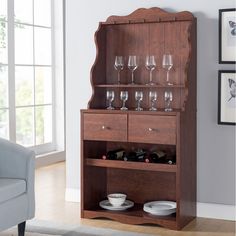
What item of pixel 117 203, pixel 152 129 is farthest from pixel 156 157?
pixel 117 203

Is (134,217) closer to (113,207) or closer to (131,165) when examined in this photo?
(113,207)

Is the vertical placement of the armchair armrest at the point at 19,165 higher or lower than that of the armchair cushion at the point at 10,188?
higher

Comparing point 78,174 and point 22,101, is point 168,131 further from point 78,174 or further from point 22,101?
point 22,101

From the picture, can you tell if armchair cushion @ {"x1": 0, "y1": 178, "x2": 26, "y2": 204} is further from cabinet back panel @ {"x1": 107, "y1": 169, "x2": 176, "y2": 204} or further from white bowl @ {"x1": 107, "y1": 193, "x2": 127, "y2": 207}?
cabinet back panel @ {"x1": 107, "y1": 169, "x2": 176, "y2": 204}

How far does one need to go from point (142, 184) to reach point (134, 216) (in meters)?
0.41

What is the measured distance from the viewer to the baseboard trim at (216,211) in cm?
439

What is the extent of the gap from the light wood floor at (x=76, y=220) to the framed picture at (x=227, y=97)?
0.80 metres

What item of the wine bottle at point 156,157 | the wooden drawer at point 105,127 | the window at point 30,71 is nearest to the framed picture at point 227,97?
the wine bottle at point 156,157

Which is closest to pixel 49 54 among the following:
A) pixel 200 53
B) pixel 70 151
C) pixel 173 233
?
pixel 70 151

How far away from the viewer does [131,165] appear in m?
4.35

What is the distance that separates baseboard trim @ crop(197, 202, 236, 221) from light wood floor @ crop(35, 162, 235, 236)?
0.06 meters

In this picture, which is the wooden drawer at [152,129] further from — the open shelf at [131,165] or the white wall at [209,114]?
the white wall at [209,114]

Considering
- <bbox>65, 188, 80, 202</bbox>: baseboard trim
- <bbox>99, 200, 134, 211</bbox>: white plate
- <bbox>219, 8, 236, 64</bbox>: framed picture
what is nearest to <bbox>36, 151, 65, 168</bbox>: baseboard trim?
<bbox>65, 188, 80, 202</bbox>: baseboard trim

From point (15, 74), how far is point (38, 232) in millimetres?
2831
